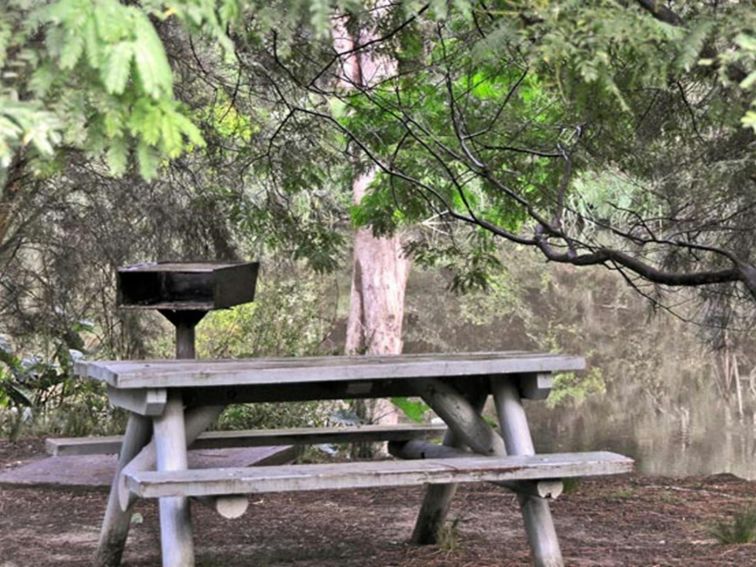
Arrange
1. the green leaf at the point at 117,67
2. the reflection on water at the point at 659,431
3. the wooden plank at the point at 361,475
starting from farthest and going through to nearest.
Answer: the reflection on water at the point at 659,431
the wooden plank at the point at 361,475
the green leaf at the point at 117,67

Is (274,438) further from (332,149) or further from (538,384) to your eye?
(332,149)

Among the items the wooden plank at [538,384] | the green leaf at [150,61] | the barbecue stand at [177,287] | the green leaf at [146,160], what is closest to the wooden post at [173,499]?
the barbecue stand at [177,287]

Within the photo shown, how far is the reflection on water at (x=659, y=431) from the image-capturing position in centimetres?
1795

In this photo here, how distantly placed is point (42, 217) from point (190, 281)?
4368 mm

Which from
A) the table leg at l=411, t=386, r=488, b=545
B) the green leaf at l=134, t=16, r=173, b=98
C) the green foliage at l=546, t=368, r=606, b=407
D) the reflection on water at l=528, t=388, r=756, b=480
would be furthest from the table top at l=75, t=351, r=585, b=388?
the green foliage at l=546, t=368, r=606, b=407

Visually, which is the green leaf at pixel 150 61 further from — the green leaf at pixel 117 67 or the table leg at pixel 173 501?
the table leg at pixel 173 501

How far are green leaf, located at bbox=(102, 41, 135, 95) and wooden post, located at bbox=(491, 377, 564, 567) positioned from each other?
2792mm

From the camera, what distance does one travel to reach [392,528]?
574 centimetres

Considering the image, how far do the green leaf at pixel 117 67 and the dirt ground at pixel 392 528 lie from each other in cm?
308

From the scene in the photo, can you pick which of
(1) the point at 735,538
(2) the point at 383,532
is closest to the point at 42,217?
(2) the point at 383,532

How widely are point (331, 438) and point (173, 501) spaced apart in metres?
1.44

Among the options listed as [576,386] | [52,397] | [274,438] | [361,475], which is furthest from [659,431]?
[361,475]

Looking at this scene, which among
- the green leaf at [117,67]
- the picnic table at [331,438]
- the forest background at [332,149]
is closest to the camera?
the green leaf at [117,67]

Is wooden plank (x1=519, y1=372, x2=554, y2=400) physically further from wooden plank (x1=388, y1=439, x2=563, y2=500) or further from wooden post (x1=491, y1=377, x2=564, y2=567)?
wooden plank (x1=388, y1=439, x2=563, y2=500)
